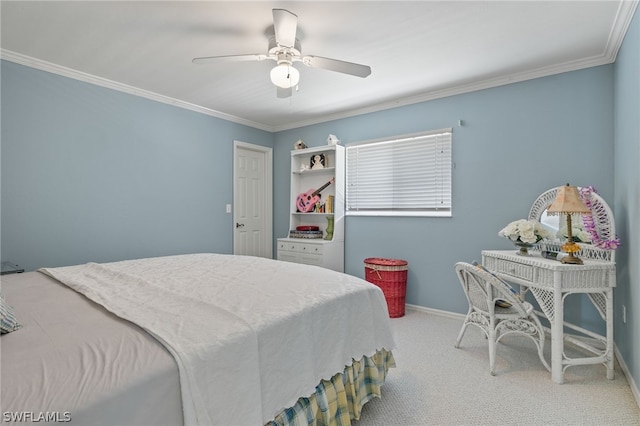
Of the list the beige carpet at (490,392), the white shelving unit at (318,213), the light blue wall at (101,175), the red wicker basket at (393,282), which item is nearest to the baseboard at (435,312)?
the red wicker basket at (393,282)

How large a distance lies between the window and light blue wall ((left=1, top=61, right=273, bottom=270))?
1.78m

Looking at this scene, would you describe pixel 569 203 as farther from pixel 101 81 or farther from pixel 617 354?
pixel 101 81

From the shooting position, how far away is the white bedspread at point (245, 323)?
1.04 m

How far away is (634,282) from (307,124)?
3850 mm

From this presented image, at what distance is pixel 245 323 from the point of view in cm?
122

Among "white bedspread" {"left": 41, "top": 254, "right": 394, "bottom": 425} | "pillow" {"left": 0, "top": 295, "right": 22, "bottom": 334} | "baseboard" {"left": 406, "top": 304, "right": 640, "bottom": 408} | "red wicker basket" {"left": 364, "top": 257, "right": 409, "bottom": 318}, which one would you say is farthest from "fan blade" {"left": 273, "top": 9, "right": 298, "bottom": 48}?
"baseboard" {"left": 406, "top": 304, "right": 640, "bottom": 408}

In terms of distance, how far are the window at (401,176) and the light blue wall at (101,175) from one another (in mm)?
1784

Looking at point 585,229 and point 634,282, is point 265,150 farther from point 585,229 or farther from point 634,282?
point 634,282

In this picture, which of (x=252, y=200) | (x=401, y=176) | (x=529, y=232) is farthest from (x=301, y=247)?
(x=529, y=232)

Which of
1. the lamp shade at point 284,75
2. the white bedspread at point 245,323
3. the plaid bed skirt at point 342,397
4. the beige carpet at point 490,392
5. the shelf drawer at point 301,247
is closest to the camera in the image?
the white bedspread at point 245,323

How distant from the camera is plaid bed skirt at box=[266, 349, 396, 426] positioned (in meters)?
1.35

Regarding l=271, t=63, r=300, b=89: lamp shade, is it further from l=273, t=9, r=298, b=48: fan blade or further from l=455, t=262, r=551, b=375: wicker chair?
l=455, t=262, r=551, b=375: wicker chair

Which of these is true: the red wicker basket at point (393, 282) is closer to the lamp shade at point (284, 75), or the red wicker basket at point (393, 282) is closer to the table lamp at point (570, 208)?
the table lamp at point (570, 208)

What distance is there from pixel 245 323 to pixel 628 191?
2.63m
